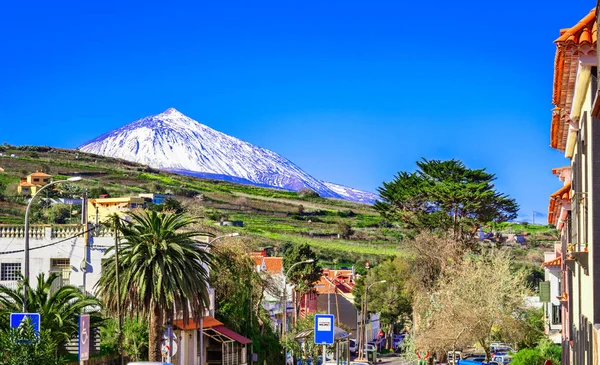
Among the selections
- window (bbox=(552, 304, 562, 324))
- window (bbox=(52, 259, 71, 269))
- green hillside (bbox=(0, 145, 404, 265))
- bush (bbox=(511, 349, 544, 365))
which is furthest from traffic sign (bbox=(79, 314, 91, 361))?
green hillside (bbox=(0, 145, 404, 265))

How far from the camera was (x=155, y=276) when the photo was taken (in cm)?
4291

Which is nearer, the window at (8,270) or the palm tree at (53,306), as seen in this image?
the palm tree at (53,306)

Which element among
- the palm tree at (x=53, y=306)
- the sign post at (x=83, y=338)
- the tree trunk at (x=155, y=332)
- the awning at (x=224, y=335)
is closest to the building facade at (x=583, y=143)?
the sign post at (x=83, y=338)

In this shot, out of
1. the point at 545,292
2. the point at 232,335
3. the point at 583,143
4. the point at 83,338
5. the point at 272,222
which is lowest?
the point at 232,335

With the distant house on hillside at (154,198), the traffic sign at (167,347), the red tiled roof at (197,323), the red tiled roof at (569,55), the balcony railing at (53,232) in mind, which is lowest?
the traffic sign at (167,347)

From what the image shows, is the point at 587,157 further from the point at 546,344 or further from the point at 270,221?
the point at 270,221

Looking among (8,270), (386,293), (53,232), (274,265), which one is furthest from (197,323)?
(386,293)

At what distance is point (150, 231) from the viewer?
4400 centimetres

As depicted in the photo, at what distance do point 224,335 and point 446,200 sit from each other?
986 inches

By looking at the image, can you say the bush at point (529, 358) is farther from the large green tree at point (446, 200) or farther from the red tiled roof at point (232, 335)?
the large green tree at point (446, 200)

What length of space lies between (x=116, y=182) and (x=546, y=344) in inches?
5777

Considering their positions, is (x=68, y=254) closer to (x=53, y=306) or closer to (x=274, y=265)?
(x=53, y=306)

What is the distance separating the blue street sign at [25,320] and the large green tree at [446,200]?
171ft

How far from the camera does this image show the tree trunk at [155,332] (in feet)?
141
